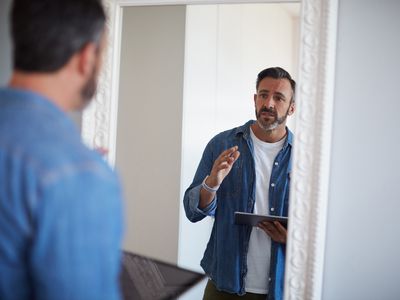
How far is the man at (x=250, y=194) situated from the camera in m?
0.99

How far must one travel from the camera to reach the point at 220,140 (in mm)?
1036

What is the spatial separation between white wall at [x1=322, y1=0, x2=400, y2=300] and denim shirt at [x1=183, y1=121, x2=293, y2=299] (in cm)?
13

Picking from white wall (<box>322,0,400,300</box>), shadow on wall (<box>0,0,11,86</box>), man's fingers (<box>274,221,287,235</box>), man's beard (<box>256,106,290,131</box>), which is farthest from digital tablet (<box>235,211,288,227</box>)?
shadow on wall (<box>0,0,11,86</box>)

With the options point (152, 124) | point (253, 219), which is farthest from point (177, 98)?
point (253, 219)

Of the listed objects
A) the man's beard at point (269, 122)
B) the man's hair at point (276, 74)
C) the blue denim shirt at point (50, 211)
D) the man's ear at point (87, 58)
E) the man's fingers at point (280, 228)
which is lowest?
the man's fingers at point (280, 228)

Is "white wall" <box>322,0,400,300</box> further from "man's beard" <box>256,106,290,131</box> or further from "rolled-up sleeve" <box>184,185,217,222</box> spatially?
"rolled-up sleeve" <box>184,185,217,222</box>

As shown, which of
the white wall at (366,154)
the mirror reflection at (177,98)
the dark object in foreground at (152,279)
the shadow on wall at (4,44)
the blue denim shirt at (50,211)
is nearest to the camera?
the blue denim shirt at (50,211)

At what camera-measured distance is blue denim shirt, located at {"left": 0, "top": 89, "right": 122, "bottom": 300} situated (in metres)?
0.40

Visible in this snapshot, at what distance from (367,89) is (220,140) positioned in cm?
37

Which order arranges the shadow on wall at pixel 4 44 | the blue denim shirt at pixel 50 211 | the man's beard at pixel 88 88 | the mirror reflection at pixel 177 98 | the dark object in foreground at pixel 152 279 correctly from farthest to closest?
1. the shadow on wall at pixel 4 44
2. the mirror reflection at pixel 177 98
3. the dark object in foreground at pixel 152 279
4. the man's beard at pixel 88 88
5. the blue denim shirt at pixel 50 211

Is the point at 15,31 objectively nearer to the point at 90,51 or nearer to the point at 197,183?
the point at 90,51

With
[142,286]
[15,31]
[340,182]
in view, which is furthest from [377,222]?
[15,31]

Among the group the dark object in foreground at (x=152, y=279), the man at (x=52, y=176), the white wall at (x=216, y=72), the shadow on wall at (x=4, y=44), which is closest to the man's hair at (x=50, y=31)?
the man at (x=52, y=176)

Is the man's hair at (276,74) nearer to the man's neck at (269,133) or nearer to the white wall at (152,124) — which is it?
the man's neck at (269,133)
